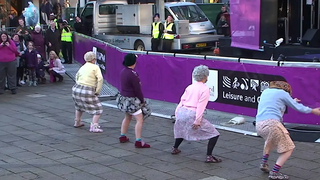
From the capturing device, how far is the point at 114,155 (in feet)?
26.8

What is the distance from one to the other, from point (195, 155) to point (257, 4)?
378 inches

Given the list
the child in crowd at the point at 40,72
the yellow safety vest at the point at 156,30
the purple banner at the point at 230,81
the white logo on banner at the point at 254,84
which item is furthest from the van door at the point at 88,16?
the white logo on banner at the point at 254,84

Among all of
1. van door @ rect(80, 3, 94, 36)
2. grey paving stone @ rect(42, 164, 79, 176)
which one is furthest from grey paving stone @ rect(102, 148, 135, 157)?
van door @ rect(80, 3, 94, 36)

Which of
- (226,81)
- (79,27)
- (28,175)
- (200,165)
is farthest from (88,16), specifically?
(28,175)

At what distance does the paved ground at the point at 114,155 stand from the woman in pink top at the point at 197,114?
371 mm

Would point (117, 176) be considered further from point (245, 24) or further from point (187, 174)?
point (245, 24)

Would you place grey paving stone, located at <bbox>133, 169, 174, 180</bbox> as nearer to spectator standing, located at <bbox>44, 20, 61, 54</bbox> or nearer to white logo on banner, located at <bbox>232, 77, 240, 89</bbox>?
white logo on banner, located at <bbox>232, 77, 240, 89</bbox>

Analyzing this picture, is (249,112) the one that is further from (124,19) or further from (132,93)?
(124,19)

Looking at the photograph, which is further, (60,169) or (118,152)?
(118,152)

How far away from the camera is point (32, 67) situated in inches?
626

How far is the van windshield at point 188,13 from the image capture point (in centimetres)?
2320

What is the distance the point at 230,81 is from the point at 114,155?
3076 mm

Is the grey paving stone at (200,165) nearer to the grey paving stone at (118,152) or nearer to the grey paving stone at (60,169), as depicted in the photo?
the grey paving stone at (118,152)

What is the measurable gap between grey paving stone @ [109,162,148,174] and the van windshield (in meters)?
15.9
